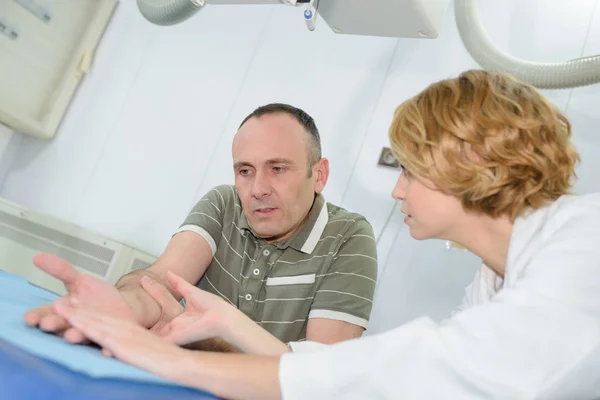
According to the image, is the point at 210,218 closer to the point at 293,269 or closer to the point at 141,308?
the point at 293,269

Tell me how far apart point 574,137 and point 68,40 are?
2588 mm

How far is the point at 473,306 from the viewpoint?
28.3 inches

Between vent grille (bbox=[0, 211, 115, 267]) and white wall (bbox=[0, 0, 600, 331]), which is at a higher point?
white wall (bbox=[0, 0, 600, 331])

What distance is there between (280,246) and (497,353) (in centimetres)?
89

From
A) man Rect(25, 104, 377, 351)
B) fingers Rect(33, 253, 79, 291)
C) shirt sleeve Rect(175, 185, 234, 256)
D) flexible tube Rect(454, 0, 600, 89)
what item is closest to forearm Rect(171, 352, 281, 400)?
fingers Rect(33, 253, 79, 291)

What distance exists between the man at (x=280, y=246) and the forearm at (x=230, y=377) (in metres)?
0.58

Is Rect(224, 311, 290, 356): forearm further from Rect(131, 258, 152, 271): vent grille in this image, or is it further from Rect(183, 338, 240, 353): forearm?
Rect(131, 258, 152, 271): vent grille

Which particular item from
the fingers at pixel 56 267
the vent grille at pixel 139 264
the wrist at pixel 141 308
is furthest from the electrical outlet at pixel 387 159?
the fingers at pixel 56 267

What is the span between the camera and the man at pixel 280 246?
137 centimetres

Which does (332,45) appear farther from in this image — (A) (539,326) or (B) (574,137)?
(A) (539,326)

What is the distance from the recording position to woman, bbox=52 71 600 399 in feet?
2.16

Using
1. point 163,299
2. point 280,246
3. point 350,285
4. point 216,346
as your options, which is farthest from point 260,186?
point 216,346

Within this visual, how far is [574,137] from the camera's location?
1.84m

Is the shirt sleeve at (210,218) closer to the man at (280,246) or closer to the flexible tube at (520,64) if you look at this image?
the man at (280,246)
